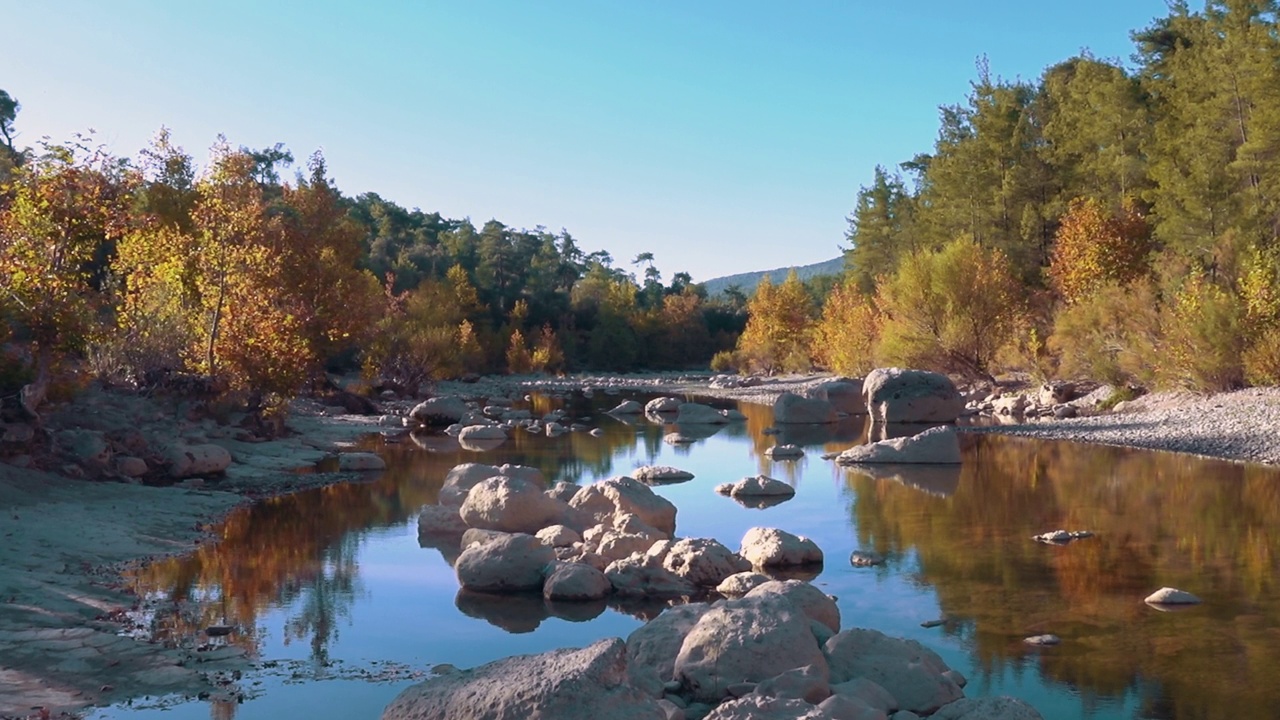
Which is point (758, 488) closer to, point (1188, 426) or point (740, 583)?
point (740, 583)

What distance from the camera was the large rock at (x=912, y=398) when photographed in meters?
31.2

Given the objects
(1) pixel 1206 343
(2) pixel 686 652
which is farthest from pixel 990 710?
(1) pixel 1206 343

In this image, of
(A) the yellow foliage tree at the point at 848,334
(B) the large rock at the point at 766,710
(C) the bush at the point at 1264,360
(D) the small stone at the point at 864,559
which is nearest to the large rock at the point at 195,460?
(D) the small stone at the point at 864,559

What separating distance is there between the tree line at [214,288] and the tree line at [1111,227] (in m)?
20.7

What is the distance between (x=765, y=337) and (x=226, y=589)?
59635 mm

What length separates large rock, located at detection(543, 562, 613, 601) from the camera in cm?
1048

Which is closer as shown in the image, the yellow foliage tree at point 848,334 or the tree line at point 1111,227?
the tree line at point 1111,227

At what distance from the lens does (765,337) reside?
68812mm

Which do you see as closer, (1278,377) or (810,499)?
(810,499)

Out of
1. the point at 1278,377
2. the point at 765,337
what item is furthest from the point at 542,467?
the point at 765,337

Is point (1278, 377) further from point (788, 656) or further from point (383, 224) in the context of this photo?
point (383, 224)

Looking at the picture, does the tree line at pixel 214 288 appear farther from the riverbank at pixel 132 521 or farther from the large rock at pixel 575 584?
the large rock at pixel 575 584

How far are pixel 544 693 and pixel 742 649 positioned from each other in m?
2.11

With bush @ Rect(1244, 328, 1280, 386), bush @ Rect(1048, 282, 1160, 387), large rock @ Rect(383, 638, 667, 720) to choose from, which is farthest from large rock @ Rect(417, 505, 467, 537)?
bush @ Rect(1048, 282, 1160, 387)
